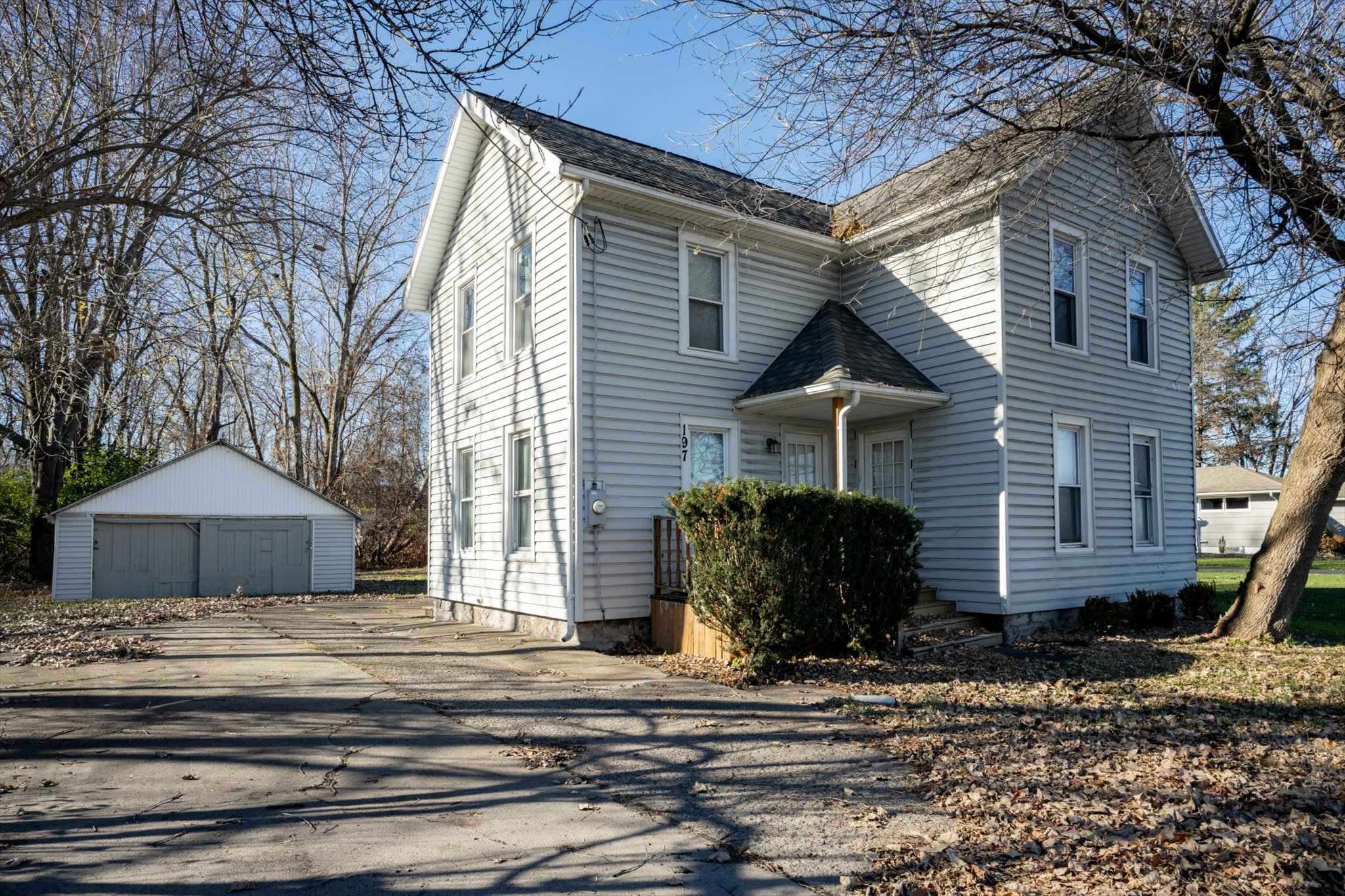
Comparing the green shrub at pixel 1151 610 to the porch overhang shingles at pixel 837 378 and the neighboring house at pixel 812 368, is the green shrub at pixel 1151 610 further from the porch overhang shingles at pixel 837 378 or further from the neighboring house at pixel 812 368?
the porch overhang shingles at pixel 837 378

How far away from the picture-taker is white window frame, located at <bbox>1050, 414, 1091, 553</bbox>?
11539 mm

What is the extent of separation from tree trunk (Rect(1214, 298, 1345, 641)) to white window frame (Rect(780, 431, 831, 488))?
5.36 metres

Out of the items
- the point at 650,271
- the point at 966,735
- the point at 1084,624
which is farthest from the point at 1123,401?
the point at 966,735

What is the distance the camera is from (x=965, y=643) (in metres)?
10.2

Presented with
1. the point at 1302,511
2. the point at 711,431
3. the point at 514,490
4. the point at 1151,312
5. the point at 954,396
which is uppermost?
the point at 1151,312

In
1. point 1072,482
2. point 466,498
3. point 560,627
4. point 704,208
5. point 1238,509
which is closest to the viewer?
point 560,627

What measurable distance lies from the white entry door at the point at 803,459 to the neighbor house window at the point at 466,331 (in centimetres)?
529

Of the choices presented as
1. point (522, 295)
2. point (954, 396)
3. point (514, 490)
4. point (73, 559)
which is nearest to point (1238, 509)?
point (954, 396)

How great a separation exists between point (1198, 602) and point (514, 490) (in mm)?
10270

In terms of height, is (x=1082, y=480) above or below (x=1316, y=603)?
above

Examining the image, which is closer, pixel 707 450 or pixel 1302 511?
pixel 1302 511

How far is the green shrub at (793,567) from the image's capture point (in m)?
8.12

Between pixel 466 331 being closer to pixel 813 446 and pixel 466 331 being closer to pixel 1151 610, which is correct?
pixel 813 446

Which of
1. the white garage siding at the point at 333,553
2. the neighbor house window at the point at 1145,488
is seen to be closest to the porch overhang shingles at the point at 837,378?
the neighbor house window at the point at 1145,488
